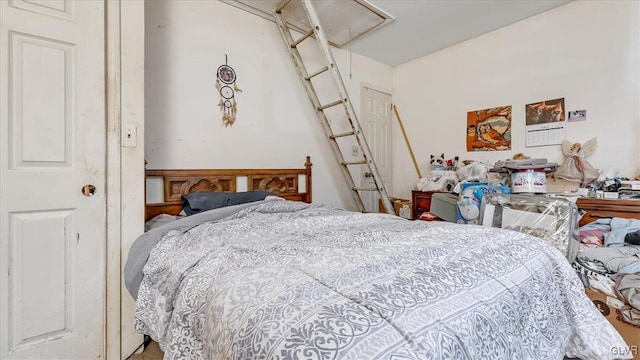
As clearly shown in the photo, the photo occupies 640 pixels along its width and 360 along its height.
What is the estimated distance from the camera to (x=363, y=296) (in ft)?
1.93

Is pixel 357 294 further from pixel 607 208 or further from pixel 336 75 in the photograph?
pixel 607 208

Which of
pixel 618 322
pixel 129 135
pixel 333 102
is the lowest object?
pixel 618 322

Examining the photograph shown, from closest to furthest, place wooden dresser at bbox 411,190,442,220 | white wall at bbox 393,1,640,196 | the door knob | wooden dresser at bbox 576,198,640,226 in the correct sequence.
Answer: the door knob, wooden dresser at bbox 576,198,640,226, white wall at bbox 393,1,640,196, wooden dresser at bbox 411,190,442,220

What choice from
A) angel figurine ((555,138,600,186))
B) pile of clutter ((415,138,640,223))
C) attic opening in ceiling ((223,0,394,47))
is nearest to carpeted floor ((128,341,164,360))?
pile of clutter ((415,138,640,223))

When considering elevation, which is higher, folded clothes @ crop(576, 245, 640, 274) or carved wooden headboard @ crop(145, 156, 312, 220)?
carved wooden headboard @ crop(145, 156, 312, 220)

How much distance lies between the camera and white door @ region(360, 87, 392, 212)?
3424 mm

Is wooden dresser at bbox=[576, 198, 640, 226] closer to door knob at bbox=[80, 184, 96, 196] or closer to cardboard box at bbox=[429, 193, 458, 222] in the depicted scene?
cardboard box at bbox=[429, 193, 458, 222]

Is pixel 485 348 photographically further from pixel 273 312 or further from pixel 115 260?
pixel 115 260

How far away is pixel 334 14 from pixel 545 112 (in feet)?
7.09

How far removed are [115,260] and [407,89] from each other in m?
3.56

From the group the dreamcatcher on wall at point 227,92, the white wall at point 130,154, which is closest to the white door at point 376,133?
the dreamcatcher on wall at point 227,92

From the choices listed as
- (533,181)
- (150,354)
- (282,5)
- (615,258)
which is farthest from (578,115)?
(150,354)

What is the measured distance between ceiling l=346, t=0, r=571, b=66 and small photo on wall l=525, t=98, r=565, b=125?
85 cm

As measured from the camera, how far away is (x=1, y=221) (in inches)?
47.0
